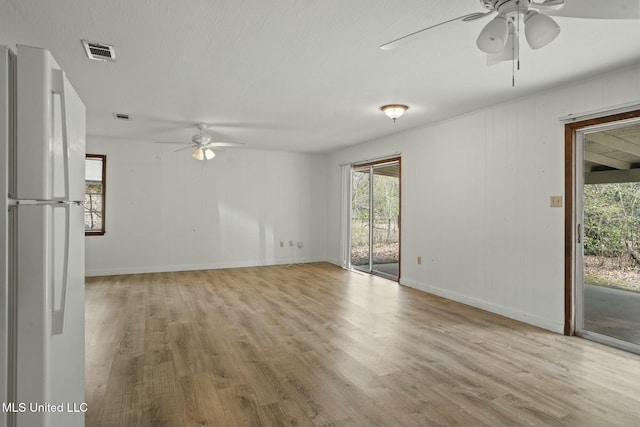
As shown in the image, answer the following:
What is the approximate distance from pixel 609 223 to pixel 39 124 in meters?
4.13

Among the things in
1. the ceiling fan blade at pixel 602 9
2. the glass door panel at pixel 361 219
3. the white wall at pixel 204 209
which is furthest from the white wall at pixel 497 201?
the white wall at pixel 204 209

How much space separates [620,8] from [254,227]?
6533 mm

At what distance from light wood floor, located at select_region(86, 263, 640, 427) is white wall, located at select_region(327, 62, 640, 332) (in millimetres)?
471

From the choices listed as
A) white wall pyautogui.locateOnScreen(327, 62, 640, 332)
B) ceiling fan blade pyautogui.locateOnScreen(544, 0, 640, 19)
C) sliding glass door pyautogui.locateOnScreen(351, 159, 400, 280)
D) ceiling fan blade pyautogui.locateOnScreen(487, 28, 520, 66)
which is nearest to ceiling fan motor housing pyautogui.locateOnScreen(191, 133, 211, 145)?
white wall pyautogui.locateOnScreen(327, 62, 640, 332)

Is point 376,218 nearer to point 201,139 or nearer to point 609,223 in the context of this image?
point 201,139

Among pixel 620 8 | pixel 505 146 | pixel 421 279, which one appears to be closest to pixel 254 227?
pixel 421 279

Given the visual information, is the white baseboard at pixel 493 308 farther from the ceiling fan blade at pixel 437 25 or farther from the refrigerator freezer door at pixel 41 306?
the refrigerator freezer door at pixel 41 306

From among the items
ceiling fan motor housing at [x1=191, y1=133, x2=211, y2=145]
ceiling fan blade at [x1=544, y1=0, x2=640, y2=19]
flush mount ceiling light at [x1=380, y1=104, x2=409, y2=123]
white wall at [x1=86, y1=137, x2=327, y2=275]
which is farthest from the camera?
white wall at [x1=86, y1=137, x2=327, y2=275]

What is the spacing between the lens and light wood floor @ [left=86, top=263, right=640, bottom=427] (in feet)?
6.91

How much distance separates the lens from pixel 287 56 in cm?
285

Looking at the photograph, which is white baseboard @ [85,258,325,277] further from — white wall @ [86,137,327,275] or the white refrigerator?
the white refrigerator

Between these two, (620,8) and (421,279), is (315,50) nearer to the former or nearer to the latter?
(620,8)

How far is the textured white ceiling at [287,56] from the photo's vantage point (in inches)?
86.9

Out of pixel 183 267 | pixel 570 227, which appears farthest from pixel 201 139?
pixel 570 227
